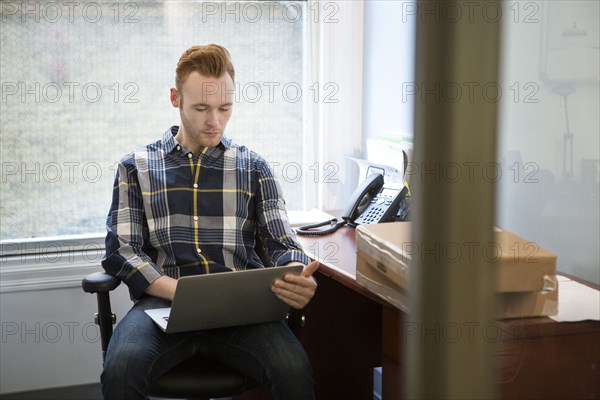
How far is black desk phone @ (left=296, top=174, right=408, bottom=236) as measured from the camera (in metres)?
2.04

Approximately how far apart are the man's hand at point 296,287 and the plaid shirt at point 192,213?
182mm

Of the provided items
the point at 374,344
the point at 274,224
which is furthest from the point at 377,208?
the point at 374,344

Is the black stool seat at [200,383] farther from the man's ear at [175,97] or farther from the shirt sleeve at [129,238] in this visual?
the man's ear at [175,97]

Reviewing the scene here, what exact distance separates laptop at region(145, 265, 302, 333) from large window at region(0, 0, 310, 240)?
101 cm

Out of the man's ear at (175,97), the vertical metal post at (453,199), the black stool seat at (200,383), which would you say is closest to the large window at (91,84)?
the man's ear at (175,97)

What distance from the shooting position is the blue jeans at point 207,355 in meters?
1.57

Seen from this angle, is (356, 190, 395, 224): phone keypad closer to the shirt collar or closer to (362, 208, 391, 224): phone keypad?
(362, 208, 391, 224): phone keypad

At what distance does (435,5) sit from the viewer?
133 mm

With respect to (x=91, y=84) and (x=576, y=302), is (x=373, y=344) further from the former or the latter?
(x=91, y=84)

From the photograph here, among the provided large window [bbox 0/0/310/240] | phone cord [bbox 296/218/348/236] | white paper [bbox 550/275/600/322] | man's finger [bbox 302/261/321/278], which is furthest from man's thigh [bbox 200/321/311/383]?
large window [bbox 0/0/310/240]

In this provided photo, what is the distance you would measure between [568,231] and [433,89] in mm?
1425

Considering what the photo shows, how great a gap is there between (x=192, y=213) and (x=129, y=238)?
0.57 feet

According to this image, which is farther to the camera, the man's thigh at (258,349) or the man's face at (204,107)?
the man's face at (204,107)

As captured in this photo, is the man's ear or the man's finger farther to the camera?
the man's ear
